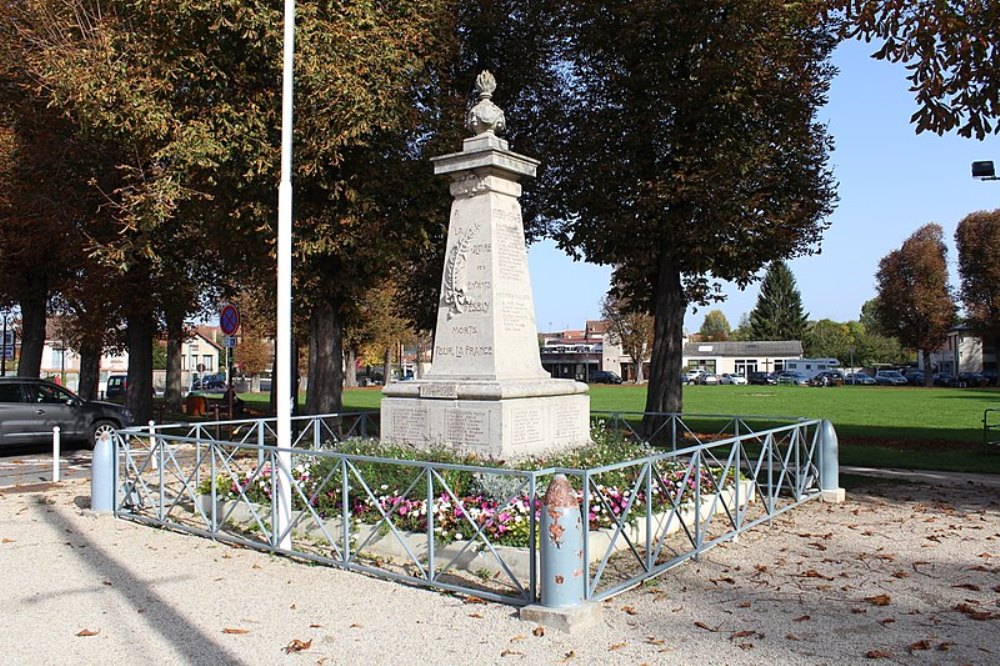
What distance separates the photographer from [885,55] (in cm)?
1148

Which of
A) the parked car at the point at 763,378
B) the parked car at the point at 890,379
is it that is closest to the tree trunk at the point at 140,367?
the parked car at the point at 890,379

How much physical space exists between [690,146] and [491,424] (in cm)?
1050

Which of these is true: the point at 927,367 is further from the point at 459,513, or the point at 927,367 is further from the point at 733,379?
the point at 459,513

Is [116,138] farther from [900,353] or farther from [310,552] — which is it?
[900,353]

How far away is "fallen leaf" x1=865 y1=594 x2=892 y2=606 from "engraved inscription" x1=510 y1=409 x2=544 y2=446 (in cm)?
392

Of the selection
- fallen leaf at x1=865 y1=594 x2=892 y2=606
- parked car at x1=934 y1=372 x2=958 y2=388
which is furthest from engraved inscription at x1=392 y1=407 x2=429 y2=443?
parked car at x1=934 y1=372 x2=958 y2=388

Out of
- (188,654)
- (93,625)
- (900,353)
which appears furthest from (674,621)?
(900,353)

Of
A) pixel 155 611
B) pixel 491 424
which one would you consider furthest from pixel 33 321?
pixel 155 611

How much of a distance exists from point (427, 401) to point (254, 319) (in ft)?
125

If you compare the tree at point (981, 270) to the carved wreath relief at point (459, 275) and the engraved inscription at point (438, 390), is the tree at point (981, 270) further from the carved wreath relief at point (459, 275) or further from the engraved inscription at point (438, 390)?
the engraved inscription at point (438, 390)

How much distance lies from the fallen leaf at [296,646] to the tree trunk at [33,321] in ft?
77.5

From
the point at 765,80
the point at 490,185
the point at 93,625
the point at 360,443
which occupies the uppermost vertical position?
the point at 765,80

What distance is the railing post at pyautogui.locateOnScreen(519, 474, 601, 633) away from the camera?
580cm

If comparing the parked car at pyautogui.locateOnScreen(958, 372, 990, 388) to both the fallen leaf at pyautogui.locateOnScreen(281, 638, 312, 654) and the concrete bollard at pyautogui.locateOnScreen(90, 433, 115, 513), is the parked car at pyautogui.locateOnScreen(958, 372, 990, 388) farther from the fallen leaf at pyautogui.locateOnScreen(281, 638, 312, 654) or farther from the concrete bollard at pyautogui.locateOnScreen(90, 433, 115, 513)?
the fallen leaf at pyautogui.locateOnScreen(281, 638, 312, 654)
